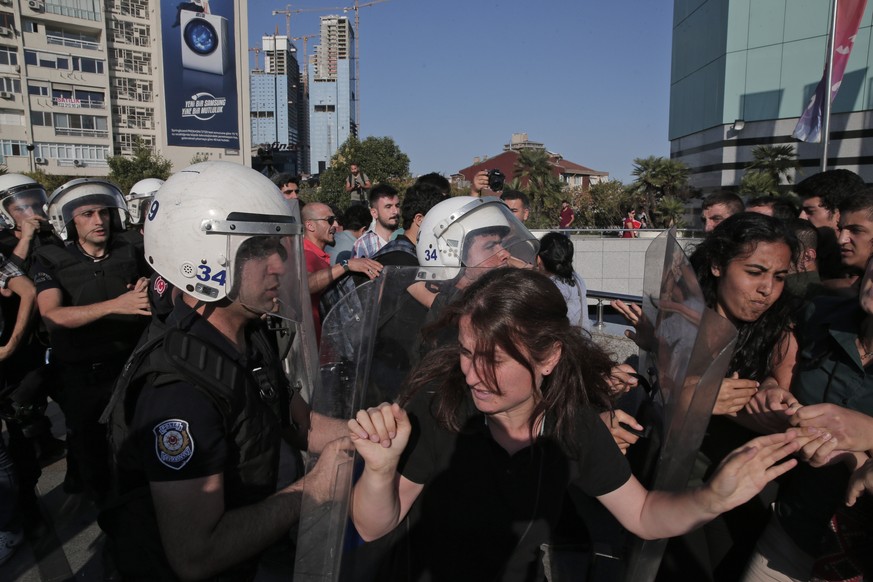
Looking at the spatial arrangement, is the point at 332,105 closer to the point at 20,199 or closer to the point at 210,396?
the point at 20,199

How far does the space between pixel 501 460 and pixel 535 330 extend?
39 centimetres

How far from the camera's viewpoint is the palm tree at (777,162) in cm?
2984

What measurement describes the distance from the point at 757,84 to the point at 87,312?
3843cm

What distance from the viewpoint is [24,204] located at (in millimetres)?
4723

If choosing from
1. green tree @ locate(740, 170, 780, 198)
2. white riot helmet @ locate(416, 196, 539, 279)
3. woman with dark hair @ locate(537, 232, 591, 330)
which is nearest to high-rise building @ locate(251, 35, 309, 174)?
green tree @ locate(740, 170, 780, 198)

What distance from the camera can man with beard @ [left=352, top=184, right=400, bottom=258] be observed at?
213 inches

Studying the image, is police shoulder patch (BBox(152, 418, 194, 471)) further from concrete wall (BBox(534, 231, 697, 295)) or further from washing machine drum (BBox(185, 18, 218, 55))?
washing machine drum (BBox(185, 18, 218, 55))

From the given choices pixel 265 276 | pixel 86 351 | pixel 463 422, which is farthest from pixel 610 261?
pixel 463 422

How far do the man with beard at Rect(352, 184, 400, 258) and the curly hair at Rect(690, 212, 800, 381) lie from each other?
329cm

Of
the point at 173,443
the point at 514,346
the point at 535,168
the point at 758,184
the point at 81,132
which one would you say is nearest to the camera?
the point at 173,443

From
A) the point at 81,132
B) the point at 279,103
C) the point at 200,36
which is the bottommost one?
the point at 81,132

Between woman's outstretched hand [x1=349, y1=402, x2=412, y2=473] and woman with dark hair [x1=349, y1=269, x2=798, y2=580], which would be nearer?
woman's outstretched hand [x1=349, y1=402, x2=412, y2=473]

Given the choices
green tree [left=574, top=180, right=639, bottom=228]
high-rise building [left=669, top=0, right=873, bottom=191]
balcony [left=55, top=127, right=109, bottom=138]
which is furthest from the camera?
balcony [left=55, top=127, right=109, bottom=138]

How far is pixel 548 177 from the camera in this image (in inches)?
1460
